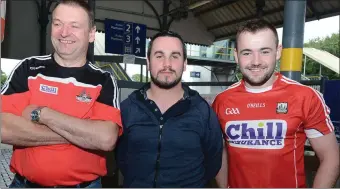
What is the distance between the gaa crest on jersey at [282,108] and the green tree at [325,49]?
34.7 m

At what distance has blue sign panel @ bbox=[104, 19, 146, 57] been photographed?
1344 centimetres

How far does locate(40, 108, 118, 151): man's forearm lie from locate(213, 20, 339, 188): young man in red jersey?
2.99ft

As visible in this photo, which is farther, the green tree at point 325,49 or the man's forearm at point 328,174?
the green tree at point 325,49

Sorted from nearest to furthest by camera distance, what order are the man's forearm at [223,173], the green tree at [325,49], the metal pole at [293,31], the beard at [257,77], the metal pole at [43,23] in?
1. the beard at [257,77]
2. the man's forearm at [223,173]
3. the metal pole at [293,31]
4. the metal pole at [43,23]
5. the green tree at [325,49]

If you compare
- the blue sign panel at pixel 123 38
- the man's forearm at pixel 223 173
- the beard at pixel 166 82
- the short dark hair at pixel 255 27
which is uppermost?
the blue sign panel at pixel 123 38

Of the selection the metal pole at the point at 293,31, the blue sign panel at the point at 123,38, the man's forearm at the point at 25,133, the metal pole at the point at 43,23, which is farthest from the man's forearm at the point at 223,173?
the metal pole at the point at 43,23

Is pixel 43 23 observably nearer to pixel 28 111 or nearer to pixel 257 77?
pixel 28 111

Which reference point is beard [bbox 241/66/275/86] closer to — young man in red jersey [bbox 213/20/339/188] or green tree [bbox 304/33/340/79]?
young man in red jersey [bbox 213/20/339/188]

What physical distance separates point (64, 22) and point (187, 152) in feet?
3.80

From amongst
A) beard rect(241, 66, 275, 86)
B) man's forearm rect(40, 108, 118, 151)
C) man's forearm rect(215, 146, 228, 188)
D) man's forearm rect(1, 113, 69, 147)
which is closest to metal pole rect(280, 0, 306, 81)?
→ beard rect(241, 66, 275, 86)

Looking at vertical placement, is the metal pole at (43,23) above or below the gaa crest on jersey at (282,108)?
above

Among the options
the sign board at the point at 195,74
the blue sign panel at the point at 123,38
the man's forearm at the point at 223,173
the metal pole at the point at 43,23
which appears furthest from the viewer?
the sign board at the point at 195,74

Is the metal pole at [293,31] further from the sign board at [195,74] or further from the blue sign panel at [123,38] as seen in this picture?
the sign board at [195,74]

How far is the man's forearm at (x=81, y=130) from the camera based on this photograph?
1.99 metres
